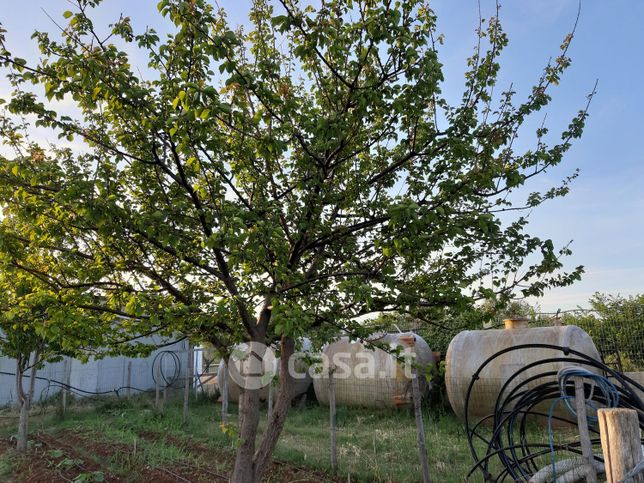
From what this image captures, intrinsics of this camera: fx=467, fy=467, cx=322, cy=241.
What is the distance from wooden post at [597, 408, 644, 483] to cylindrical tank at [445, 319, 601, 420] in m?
6.57

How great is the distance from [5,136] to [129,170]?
103 centimetres

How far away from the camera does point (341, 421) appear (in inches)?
423

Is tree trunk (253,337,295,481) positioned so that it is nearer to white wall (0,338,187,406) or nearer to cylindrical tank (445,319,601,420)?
cylindrical tank (445,319,601,420)

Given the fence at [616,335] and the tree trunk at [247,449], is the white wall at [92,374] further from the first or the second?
the fence at [616,335]

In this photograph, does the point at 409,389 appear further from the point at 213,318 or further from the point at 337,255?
the point at 213,318

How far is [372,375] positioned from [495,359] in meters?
3.05

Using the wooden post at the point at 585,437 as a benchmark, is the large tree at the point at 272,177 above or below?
above

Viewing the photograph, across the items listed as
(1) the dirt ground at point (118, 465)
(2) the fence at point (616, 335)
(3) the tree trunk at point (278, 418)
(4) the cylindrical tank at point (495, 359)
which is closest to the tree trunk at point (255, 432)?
(3) the tree trunk at point (278, 418)

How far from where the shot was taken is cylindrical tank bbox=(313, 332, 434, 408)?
10.7 m

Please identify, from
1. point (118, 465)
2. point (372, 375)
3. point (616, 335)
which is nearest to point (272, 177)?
point (118, 465)

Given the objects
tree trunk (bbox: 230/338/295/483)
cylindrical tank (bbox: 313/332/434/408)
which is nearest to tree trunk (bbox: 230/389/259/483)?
tree trunk (bbox: 230/338/295/483)

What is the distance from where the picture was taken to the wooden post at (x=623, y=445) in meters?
2.51

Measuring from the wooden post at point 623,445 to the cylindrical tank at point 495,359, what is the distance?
6569mm

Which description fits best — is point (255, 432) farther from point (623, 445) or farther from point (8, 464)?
point (8, 464)
